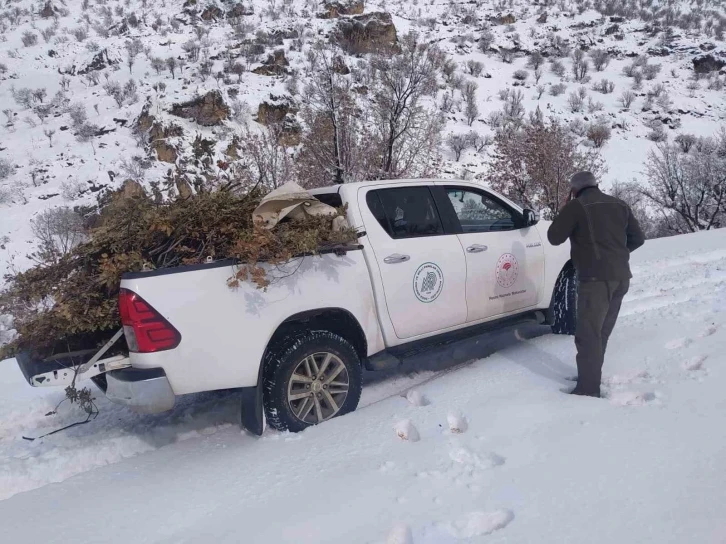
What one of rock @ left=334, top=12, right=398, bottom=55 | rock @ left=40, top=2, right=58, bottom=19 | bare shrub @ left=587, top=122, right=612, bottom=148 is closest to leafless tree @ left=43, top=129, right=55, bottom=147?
rock @ left=334, top=12, right=398, bottom=55

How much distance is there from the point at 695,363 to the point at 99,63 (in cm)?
3579

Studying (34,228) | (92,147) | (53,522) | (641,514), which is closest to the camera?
(641,514)

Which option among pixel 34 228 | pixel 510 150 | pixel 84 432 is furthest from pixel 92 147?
pixel 84 432

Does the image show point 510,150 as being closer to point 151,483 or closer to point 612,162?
Result: point 612,162

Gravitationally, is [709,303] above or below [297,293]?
below

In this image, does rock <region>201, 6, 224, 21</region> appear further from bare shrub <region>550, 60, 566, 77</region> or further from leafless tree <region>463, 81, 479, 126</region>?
bare shrub <region>550, 60, 566, 77</region>

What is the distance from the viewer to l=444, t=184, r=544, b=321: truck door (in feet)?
15.4

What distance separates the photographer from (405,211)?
4.48m

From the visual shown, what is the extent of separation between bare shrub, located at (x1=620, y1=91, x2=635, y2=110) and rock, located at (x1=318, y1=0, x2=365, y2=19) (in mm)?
18211

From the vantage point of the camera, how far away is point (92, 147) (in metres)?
25.1

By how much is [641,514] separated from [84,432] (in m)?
3.87

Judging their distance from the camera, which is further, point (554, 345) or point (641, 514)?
point (554, 345)

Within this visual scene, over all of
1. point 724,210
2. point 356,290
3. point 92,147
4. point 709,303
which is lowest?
point 724,210

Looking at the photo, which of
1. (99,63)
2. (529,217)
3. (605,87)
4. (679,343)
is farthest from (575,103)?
(679,343)
